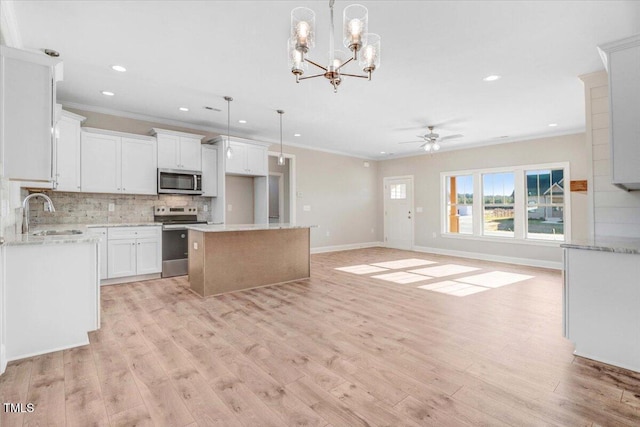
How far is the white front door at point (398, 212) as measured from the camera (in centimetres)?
849

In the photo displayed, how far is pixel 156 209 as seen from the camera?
5.35 meters

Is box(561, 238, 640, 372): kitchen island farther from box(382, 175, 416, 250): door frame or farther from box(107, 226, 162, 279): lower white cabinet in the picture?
box(382, 175, 416, 250): door frame

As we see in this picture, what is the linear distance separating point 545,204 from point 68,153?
27.4 ft

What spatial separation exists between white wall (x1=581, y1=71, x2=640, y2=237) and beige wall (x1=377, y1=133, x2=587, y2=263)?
325 cm

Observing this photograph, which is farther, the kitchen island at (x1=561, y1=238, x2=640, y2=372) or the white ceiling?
the white ceiling

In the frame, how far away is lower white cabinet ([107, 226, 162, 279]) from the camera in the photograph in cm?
452

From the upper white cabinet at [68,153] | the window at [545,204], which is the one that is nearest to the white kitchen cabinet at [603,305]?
the window at [545,204]

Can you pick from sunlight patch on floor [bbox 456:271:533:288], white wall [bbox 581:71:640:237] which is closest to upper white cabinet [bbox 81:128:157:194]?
sunlight patch on floor [bbox 456:271:533:288]

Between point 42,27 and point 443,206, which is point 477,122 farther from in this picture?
point 42,27

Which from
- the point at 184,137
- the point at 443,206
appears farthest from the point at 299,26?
the point at 443,206

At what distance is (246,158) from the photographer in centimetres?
599

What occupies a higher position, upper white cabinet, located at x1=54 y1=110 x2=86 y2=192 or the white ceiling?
the white ceiling

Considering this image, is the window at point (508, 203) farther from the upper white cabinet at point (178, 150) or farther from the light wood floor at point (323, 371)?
the upper white cabinet at point (178, 150)

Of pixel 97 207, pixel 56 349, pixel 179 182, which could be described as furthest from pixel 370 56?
pixel 97 207
